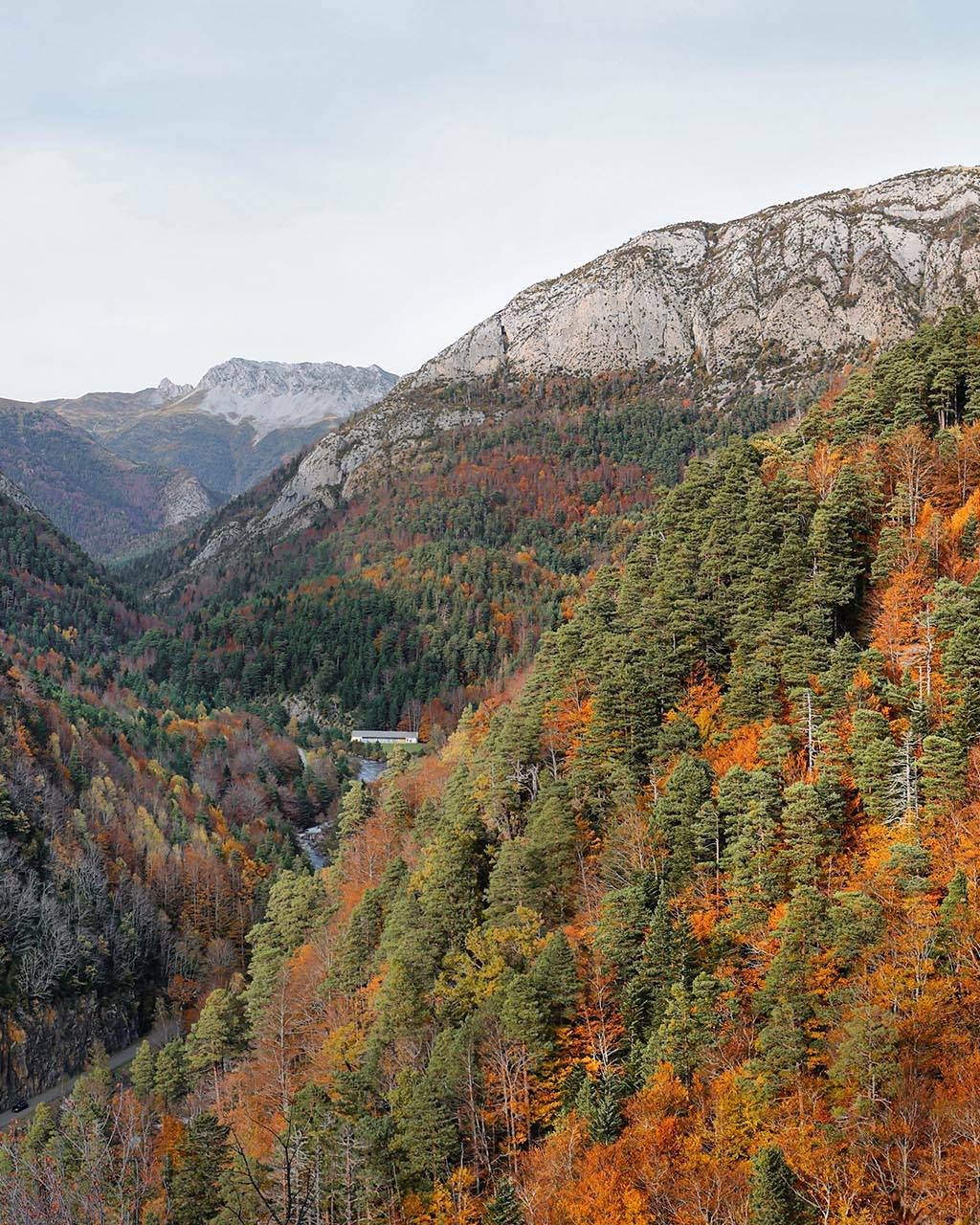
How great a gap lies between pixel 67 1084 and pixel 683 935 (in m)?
68.0

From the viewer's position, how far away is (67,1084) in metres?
88.1

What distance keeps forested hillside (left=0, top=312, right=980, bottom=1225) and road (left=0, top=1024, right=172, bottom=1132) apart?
12.2 m

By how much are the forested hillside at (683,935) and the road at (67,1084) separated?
12166 millimetres

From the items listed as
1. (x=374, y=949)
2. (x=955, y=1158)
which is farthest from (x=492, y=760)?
(x=955, y=1158)

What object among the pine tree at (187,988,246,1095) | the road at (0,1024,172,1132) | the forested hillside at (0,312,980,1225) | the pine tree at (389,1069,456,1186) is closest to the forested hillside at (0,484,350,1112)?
the road at (0,1024,172,1132)

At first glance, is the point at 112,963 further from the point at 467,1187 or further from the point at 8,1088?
the point at 467,1187

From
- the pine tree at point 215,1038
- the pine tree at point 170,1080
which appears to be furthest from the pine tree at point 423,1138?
the pine tree at point 170,1080

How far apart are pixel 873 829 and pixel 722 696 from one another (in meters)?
13.8

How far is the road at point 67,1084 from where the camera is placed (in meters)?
81.4

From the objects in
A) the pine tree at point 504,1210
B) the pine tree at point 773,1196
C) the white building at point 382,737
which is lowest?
the white building at point 382,737

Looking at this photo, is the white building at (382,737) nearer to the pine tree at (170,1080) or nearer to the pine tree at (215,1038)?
the pine tree at (215,1038)

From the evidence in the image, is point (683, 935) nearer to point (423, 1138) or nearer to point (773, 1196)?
point (423, 1138)

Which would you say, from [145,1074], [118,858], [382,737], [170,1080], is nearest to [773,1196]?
[170,1080]

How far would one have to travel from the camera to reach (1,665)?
15250 cm
